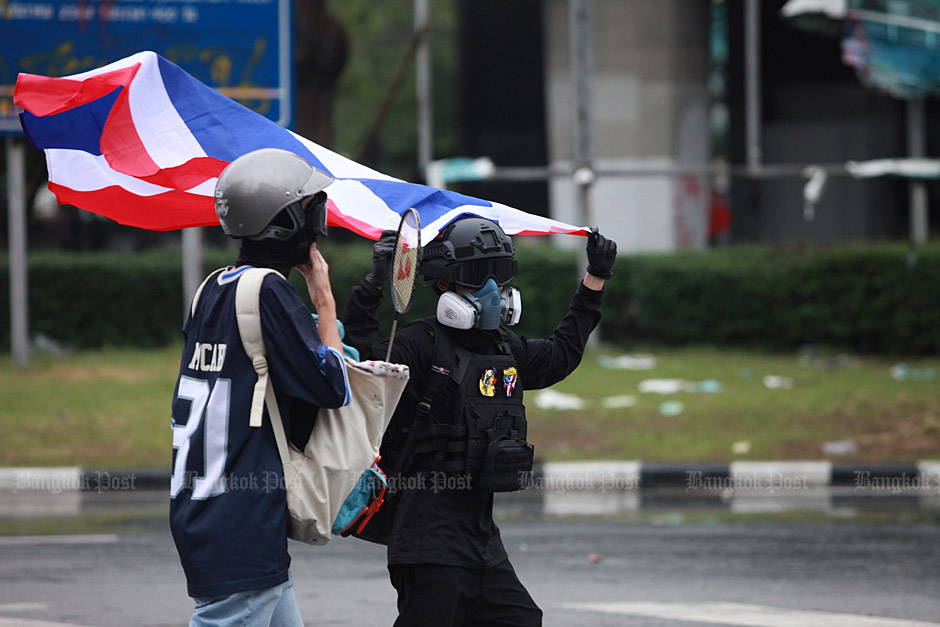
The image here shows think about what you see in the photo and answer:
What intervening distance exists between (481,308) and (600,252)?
1.77 feet

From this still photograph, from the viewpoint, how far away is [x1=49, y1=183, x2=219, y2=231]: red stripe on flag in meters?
4.17

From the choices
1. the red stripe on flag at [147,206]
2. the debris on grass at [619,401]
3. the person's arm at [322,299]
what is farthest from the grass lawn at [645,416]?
the person's arm at [322,299]

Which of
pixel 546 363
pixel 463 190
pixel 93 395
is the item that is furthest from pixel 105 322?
pixel 546 363

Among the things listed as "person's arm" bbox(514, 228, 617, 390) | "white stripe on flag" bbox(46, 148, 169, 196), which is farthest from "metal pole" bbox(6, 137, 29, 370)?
"person's arm" bbox(514, 228, 617, 390)

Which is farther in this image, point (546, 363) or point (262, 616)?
point (546, 363)

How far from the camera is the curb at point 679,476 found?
29.9ft

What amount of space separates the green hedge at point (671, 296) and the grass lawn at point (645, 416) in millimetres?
1053

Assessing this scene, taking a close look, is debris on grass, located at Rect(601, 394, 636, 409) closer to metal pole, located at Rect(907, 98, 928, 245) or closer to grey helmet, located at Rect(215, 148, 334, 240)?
metal pole, located at Rect(907, 98, 928, 245)

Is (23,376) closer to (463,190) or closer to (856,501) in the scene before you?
(856,501)

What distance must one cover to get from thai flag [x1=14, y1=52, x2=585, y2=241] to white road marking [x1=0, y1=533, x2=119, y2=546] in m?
3.68

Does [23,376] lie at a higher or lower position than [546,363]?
lower

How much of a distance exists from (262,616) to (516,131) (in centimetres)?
1941

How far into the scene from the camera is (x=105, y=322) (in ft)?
50.4

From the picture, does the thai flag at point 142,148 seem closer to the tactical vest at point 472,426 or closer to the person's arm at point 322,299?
the tactical vest at point 472,426
